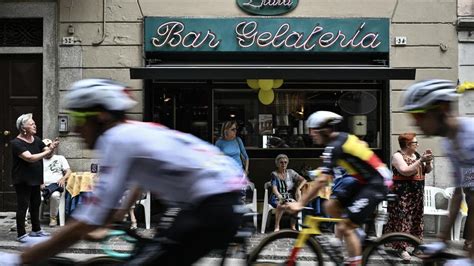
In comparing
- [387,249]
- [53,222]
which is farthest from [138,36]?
[387,249]

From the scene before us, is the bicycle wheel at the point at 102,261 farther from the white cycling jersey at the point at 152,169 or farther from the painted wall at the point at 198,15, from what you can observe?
the painted wall at the point at 198,15

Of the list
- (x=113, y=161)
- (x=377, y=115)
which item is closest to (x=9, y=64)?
(x=377, y=115)

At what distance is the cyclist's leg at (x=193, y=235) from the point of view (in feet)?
8.98

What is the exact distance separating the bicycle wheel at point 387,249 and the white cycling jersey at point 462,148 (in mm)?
1977

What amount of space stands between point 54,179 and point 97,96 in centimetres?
763

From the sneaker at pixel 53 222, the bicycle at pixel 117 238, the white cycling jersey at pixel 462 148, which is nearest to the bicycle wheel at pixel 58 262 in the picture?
the bicycle at pixel 117 238

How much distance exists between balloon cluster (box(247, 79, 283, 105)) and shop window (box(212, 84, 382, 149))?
0.13m

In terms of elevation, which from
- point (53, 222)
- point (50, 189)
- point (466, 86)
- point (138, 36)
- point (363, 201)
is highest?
point (138, 36)

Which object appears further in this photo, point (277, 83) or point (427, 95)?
point (277, 83)

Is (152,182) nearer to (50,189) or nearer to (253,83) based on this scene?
(50,189)

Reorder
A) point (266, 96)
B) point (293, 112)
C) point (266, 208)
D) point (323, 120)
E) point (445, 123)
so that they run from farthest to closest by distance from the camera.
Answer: point (293, 112) < point (266, 96) < point (266, 208) < point (323, 120) < point (445, 123)

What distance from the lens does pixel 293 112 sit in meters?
11.6

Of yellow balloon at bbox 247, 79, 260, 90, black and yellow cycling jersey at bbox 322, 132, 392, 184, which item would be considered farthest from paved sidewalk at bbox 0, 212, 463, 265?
yellow balloon at bbox 247, 79, 260, 90

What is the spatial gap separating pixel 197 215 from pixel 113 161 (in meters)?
0.48
